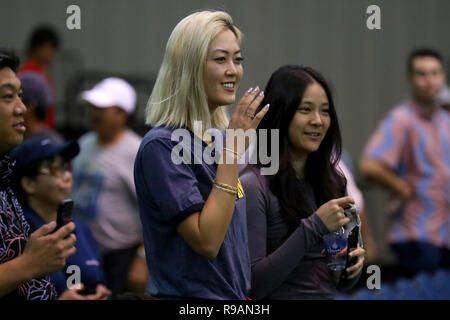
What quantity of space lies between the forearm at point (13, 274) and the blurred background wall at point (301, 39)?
206 inches

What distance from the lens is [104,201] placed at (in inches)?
229

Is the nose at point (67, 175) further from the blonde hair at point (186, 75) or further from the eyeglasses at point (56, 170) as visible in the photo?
the blonde hair at point (186, 75)

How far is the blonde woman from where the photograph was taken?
281 cm

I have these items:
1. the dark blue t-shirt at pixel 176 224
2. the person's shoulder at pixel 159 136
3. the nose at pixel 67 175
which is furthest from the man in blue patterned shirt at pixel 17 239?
the nose at pixel 67 175

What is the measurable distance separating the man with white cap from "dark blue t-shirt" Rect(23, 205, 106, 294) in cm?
152

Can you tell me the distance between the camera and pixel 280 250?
319cm

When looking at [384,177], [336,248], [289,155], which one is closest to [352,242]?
[336,248]

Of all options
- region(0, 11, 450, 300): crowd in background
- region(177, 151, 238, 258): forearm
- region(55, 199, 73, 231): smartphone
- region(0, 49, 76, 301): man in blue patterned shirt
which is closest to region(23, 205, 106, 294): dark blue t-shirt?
region(0, 11, 450, 300): crowd in background

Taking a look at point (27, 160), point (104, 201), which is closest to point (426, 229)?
point (104, 201)

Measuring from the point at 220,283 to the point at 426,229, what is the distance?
354 cm

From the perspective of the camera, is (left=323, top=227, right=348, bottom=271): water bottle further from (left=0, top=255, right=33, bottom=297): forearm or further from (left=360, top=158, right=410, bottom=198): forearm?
(left=360, top=158, right=410, bottom=198): forearm

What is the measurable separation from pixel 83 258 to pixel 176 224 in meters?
1.27
